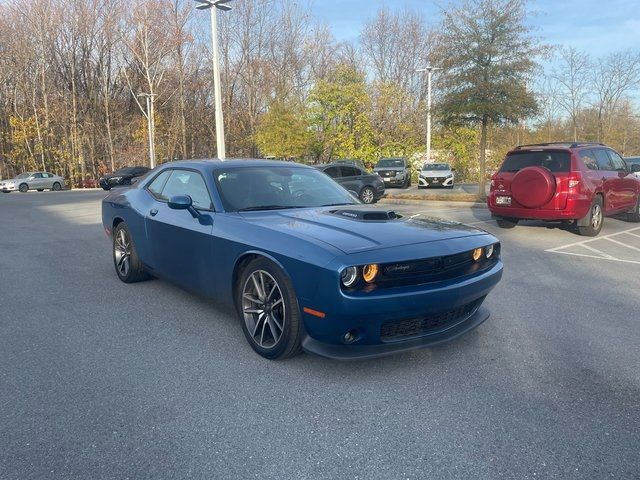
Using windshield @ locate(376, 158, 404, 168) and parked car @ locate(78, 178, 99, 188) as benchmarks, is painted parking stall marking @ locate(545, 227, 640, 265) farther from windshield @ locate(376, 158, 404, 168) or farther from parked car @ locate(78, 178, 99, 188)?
parked car @ locate(78, 178, 99, 188)

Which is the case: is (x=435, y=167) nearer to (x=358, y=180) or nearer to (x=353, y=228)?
(x=358, y=180)

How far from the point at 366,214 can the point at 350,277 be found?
38.6 inches

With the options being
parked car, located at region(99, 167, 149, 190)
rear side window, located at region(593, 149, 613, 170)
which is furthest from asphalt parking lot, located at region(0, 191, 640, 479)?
parked car, located at region(99, 167, 149, 190)

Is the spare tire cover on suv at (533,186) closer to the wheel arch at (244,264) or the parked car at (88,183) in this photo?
the wheel arch at (244,264)

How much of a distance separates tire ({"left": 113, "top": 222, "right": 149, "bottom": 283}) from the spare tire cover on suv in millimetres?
6409

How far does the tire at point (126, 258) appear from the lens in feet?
17.9

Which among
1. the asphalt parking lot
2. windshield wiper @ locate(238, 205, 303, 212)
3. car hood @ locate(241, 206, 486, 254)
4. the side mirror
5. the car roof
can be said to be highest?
the car roof

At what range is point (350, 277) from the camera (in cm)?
299

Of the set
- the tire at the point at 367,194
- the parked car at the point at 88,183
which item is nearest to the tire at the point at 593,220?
the tire at the point at 367,194

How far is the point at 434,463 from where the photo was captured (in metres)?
2.35

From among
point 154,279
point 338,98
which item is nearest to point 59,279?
point 154,279

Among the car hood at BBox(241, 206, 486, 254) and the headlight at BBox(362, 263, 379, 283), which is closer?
the headlight at BBox(362, 263, 379, 283)

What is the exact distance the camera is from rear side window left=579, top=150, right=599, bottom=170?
886cm

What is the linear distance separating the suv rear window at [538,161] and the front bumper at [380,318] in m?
6.42
